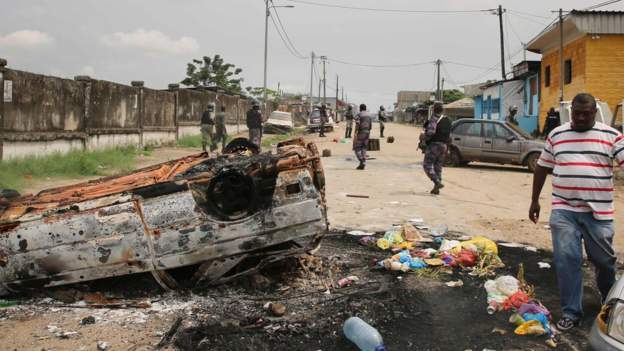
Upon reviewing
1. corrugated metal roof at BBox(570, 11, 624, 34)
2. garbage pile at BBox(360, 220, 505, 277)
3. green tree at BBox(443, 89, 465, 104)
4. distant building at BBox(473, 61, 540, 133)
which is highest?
green tree at BBox(443, 89, 465, 104)

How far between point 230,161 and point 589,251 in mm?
2833

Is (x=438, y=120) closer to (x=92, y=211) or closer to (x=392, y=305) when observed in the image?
(x=392, y=305)

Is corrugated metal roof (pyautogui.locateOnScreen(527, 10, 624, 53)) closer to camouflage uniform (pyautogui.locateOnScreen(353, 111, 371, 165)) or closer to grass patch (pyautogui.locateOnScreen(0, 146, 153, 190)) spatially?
camouflage uniform (pyautogui.locateOnScreen(353, 111, 371, 165))

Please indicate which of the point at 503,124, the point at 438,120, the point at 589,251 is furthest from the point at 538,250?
the point at 503,124

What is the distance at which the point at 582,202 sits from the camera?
3.81m

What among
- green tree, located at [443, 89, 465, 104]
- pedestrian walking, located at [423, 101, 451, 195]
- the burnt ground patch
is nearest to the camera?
the burnt ground patch

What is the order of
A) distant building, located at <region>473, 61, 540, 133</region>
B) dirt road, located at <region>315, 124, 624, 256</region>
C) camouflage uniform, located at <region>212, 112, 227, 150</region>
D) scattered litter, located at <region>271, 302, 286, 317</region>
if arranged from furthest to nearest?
distant building, located at <region>473, 61, 540, 133</region> → camouflage uniform, located at <region>212, 112, 227, 150</region> → dirt road, located at <region>315, 124, 624, 256</region> → scattered litter, located at <region>271, 302, 286, 317</region>

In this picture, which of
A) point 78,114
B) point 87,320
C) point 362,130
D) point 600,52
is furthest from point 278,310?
point 600,52

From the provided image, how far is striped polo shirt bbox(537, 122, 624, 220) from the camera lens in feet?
12.4

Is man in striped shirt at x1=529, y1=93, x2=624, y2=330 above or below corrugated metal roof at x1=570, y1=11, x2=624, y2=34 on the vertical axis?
below

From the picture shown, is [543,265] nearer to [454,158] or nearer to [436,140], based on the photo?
[436,140]

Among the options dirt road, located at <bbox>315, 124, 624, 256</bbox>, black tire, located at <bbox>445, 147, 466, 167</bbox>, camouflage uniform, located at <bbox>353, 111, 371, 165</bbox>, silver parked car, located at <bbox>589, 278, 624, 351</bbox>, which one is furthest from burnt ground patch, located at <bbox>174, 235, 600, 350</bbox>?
black tire, located at <bbox>445, 147, 466, 167</bbox>

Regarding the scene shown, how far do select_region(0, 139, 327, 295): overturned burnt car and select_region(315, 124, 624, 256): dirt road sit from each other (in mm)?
3031

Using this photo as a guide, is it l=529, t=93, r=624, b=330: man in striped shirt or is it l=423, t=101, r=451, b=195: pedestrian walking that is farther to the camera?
l=423, t=101, r=451, b=195: pedestrian walking
